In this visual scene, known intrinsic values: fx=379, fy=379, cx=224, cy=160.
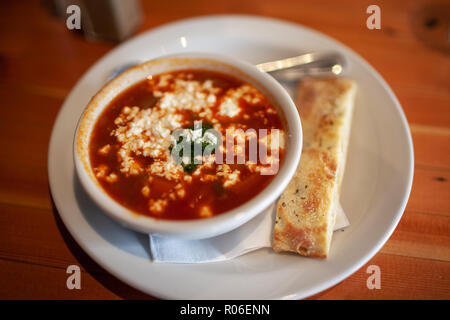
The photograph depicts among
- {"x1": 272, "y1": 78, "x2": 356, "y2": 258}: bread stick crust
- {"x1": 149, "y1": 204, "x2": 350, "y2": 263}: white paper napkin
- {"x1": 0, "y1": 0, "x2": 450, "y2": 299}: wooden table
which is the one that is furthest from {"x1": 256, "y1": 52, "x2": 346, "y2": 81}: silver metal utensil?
{"x1": 149, "y1": 204, "x2": 350, "y2": 263}: white paper napkin

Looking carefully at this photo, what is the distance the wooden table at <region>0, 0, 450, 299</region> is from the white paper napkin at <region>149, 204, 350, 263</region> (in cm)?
19

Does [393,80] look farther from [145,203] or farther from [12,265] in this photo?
[12,265]

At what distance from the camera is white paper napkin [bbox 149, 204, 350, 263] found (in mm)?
1381

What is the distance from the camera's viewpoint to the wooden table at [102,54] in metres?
1.44

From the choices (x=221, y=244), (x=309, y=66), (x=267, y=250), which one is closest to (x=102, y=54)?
(x=309, y=66)

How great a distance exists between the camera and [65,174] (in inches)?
61.9

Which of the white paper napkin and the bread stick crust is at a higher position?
the bread stick crust

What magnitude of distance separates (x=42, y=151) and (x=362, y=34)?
6.59 ft

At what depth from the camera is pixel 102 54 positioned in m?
2.32

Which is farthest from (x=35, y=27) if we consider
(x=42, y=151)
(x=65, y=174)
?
(x=65, y=174)

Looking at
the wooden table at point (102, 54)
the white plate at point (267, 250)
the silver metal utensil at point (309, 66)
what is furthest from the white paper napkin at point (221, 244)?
the silver metal utensil at point (309, 66)

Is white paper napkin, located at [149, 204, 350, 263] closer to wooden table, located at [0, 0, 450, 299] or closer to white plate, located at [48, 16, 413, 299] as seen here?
white plate, located at [48, 16, 413, 299]

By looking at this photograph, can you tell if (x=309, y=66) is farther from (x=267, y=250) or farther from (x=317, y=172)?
(x=267, y=250)

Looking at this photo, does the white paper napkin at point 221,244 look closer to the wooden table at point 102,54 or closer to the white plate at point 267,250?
the white plate at point 267,250
